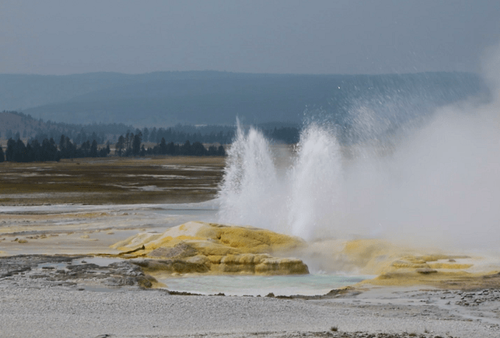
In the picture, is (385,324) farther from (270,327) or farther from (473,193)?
(473,193)

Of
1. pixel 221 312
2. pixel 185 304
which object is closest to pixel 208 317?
pixel 221 312

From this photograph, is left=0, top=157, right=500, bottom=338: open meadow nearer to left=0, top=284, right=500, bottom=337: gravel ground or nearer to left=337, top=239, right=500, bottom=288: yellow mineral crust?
left=0, top=284, right=500, bottom=337: gravel ground

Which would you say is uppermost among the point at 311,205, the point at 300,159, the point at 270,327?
the point at 300,159

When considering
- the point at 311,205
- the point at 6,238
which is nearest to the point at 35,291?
the point at 6,238

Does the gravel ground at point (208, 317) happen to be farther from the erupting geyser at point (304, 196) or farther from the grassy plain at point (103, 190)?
the grassy plain at point (103, 190)

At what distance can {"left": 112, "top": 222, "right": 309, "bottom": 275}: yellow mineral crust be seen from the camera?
2694cm

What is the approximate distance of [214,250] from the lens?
28641 mm

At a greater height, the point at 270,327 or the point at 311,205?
the point at 311,205

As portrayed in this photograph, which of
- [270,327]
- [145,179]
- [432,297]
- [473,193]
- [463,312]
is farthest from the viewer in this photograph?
[145,179]

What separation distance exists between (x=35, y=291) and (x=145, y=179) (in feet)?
232

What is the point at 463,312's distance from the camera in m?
18.8

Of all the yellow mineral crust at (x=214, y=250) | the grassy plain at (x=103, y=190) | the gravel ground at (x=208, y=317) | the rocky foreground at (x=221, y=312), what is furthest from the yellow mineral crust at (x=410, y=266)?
the grassy plain at (x=103, y=190)

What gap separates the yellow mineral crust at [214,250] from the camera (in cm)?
2694

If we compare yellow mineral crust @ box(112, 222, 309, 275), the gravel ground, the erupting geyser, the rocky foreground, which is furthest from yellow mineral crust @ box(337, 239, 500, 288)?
the erupting geyser
